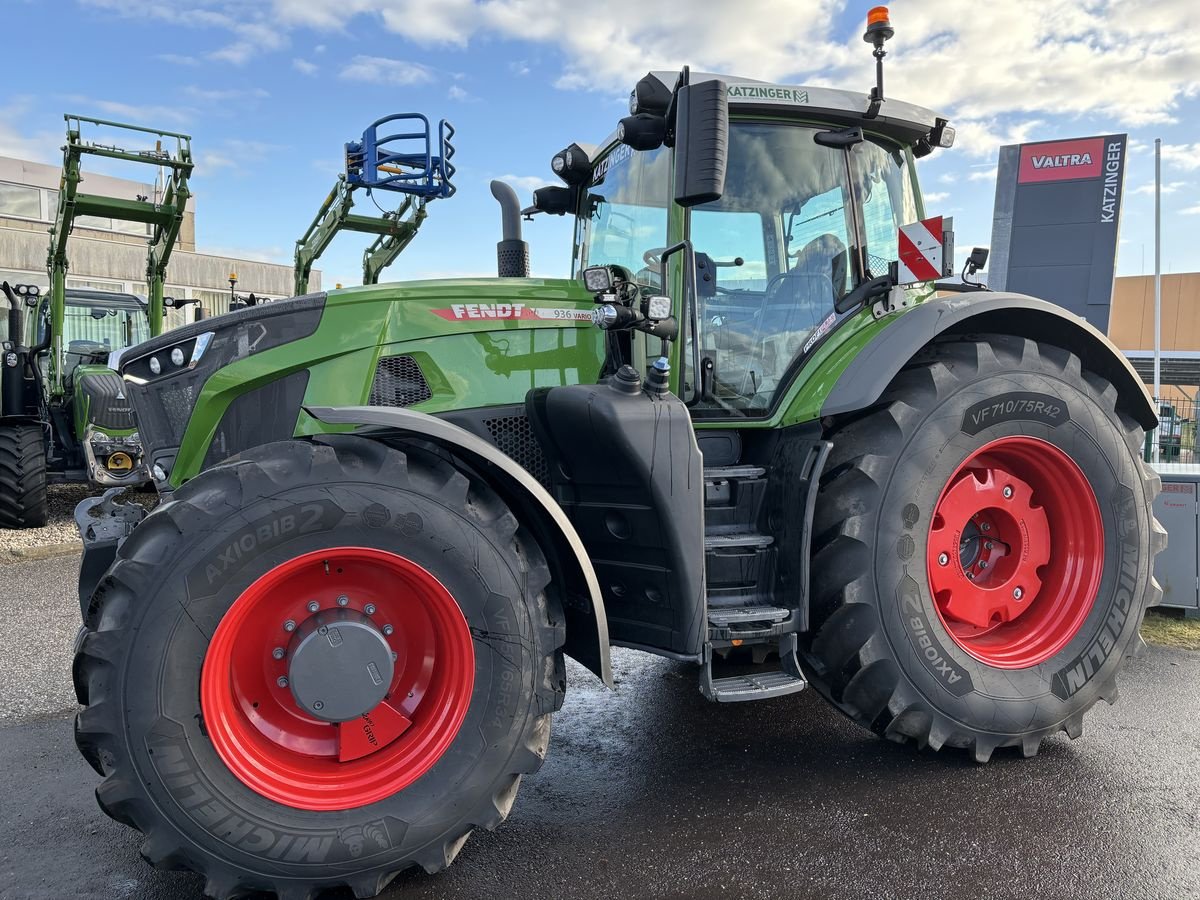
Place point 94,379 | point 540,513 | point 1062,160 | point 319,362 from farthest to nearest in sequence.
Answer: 1. point 1062,160
2. point 94,379
3. point 319,362
4. point 540,513

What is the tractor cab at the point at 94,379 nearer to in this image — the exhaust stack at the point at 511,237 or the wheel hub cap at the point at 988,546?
the exhaust stack at the point at 511,237

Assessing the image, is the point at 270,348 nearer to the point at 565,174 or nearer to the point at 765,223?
the point at 565,174

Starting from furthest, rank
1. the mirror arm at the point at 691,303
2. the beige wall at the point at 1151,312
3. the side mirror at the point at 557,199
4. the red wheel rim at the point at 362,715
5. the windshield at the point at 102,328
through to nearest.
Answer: the beige wall at the point at 1151,312 → the windshield at the point at 102,328 → the side mirror at the point at 557,199 → the mirror arm at the point at 691,303 → the red wheel rim at the point at 362,715

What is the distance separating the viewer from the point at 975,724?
319 cm

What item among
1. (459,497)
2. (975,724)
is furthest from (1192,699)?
(459,497)

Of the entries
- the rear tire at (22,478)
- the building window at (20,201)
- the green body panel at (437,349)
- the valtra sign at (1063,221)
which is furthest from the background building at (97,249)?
the green body panel at (437,349)

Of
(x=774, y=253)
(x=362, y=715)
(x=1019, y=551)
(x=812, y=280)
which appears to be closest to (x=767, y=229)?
(x=774, y=253)

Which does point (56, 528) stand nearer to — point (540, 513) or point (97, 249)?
point (540, 513)

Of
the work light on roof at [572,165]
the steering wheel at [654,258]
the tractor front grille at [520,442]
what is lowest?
the tractor front grille at [520,442]

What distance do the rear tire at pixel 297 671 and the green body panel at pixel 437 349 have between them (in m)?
0.45

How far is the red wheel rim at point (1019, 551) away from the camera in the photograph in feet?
11.0

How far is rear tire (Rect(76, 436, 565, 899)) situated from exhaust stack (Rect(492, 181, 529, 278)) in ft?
6.00

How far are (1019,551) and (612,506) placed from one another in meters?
1.78

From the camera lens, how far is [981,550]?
3531mm
